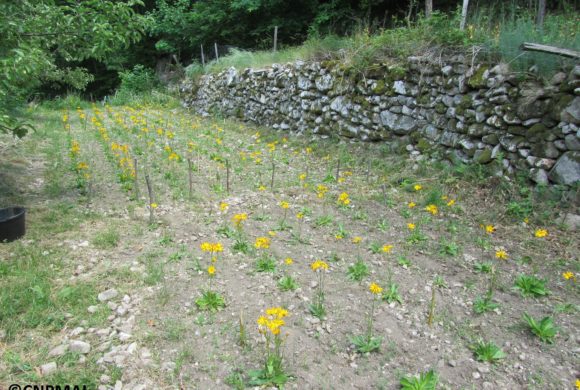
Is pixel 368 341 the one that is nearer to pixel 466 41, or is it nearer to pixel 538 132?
pixel 538 132

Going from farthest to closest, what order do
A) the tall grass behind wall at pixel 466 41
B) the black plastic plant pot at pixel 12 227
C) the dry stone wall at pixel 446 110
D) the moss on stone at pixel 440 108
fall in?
the moss on stone at pixel 440 108 < the tall grass behind wall at pixel 466 41 < the dry stone wall at pixel 446 110 < the black plastic plant pot at pixel 12 227

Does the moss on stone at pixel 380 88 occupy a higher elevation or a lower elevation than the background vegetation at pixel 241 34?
lower

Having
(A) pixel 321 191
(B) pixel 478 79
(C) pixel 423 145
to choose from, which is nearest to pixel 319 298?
(A) pixel 321 191

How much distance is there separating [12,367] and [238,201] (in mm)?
3418

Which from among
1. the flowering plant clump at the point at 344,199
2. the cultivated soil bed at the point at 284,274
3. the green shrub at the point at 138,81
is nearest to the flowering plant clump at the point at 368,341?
the cultivated soil bed at the point at 284,274

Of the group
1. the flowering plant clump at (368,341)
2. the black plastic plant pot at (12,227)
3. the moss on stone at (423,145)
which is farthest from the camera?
the moss on stone at (423,145)

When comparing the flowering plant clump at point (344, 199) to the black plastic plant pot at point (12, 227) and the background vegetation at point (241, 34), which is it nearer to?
the background vegetation at point (241, 34)

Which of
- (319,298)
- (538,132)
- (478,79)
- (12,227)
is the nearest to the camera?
(319,298)

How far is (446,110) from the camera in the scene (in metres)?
6.57

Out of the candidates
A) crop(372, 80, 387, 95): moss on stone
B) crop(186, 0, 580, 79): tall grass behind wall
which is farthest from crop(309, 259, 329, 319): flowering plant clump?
crop(372, 80, 387, 95): moss on stone

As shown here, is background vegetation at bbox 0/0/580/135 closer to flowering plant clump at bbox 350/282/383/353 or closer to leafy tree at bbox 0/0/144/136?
leafy tree at bbox 0/0/144/136

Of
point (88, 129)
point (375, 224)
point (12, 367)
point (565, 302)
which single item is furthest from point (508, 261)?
point (88, 129)

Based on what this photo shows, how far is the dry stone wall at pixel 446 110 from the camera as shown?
5.15 m

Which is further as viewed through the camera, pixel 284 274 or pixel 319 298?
pixel 284 274
